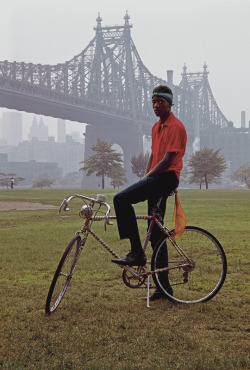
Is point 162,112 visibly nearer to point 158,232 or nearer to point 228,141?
point 158,232

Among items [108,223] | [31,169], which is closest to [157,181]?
[108,223]

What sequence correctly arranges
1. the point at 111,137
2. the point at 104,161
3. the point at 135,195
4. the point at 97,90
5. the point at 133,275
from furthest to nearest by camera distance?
the point at 111,137 < the point at 97,90 < the point at 104,161 < the point at 133,275 < the point at 135,195

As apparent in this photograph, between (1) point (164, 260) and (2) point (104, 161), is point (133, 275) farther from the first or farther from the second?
(2) point (104, 161)

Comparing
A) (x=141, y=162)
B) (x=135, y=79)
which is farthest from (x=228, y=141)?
(x=141, y=162)

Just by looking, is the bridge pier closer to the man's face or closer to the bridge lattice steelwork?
the bridge lattice steelwork

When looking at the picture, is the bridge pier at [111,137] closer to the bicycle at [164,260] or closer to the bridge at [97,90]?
the bridge at [97,90]

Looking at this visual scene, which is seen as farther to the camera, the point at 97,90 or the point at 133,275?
the point at 97,90

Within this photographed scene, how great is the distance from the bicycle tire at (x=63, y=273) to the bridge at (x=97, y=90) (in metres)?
54.4

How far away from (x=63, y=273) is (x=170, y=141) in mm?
1551

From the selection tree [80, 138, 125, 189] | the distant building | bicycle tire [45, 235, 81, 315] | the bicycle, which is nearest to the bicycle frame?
the bicycle

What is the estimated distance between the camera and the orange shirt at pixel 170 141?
4066 mm

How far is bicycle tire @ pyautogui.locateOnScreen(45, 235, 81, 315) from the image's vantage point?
13.1ft

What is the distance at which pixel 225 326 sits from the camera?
3.75m

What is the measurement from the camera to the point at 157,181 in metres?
4.10
